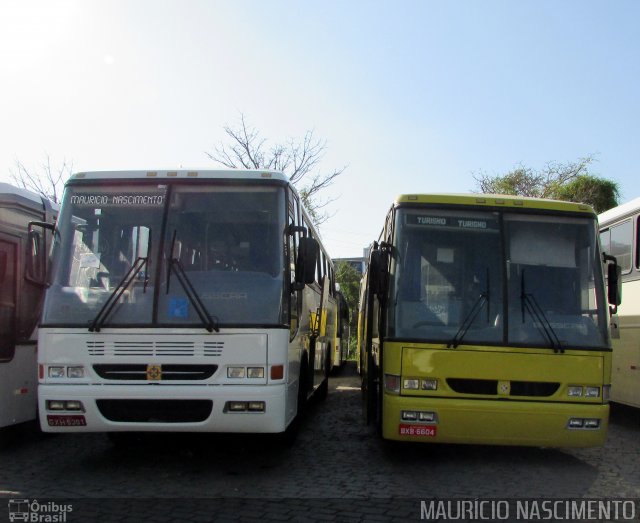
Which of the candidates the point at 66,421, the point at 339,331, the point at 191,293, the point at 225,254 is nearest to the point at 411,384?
the point at 225,254

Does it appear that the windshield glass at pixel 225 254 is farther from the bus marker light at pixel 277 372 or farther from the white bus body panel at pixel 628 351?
the white bus body panel at pixel 628 351

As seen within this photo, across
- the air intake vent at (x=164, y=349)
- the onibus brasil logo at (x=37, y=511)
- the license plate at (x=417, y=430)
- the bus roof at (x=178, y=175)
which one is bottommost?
the onibus brasil logo at (x=37, y=511)

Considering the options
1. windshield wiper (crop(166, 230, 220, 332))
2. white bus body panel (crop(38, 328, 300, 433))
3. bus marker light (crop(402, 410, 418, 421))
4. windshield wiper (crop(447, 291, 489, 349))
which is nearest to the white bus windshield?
windshield wiper (crop(166, 230, 220, 332))

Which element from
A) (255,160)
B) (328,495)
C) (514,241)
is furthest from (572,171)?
(328,495)

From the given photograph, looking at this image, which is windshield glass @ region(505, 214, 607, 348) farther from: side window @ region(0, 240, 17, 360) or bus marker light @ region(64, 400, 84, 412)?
side window @ region(0, 240, 17, 360)

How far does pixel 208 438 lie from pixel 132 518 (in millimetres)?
3478

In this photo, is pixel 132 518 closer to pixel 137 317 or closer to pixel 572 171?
pixel 137 317

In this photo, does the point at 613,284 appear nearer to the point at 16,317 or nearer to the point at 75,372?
the point at 75,372

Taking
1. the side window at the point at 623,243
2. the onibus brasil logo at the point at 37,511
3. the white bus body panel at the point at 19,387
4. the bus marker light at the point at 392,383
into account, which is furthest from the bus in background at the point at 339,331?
the onibus brasil logo at the point at 37,511

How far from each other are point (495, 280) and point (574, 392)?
55.9 inches

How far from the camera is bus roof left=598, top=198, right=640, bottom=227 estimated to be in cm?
1090

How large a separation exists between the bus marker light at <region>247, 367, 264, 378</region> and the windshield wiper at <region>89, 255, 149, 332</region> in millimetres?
1347

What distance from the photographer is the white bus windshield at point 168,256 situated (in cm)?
684

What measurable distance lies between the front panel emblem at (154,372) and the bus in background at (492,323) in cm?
237
